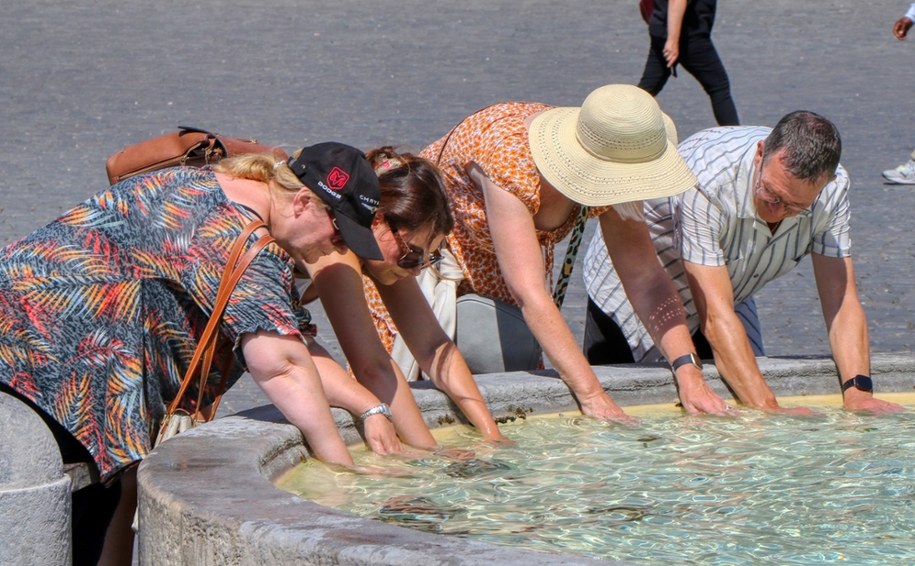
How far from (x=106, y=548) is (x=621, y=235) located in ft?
5.58

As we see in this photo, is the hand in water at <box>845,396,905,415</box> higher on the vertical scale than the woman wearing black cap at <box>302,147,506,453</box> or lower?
lower

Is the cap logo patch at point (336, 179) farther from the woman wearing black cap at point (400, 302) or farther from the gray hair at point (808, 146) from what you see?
the gray hair at point (808, 146)

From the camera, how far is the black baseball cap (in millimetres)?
3078

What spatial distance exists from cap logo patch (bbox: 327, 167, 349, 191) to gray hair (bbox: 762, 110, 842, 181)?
4.70 feet

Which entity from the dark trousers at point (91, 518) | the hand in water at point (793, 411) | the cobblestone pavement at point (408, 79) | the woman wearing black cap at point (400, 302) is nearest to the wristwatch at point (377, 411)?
the woman wearing black cap at point (400, 302)

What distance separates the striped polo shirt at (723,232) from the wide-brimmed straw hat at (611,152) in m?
0.27

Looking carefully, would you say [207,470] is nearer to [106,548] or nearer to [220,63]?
[106,548]

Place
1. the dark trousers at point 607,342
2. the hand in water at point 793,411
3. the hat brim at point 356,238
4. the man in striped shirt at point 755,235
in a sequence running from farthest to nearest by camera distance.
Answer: the dark trousers at point 607,342
the hand in water at point 793,411
the man in striped shirt at point 755,235
the hat brim at point 356,238

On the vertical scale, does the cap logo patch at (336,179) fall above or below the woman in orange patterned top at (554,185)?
above

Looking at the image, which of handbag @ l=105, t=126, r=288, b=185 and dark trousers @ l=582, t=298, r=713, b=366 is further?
dark trousers @ l=582, t=298, r=713, b=366

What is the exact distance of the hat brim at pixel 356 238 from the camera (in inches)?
122

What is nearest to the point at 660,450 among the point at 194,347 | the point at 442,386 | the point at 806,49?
the point at 442,386

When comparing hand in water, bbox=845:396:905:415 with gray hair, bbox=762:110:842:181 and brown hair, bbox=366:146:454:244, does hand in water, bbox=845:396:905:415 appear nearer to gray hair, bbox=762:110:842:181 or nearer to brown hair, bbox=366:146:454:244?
gray hair, bbox=762:110:842:181

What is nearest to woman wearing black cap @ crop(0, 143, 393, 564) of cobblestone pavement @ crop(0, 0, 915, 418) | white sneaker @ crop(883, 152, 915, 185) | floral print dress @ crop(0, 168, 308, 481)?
floral print dress @ crop(0, 168, 308, 481)
